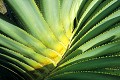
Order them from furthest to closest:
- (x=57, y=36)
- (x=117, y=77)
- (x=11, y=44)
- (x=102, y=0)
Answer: (x=102, y=0)
(x=57, y=36)
(x=11, y=44)
(x=117, y=77)

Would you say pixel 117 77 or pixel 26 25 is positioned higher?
pixel 26 25

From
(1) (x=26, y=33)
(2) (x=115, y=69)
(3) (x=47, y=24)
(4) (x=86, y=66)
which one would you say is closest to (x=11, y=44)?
(1) (x=26, y=33)

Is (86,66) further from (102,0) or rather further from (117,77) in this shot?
(102,0)

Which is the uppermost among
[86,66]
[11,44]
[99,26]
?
[11,44]

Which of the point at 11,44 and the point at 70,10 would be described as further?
the point at 70,10

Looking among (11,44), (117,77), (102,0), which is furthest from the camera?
(102,0)

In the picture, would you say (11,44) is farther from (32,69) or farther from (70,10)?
(70,10)
